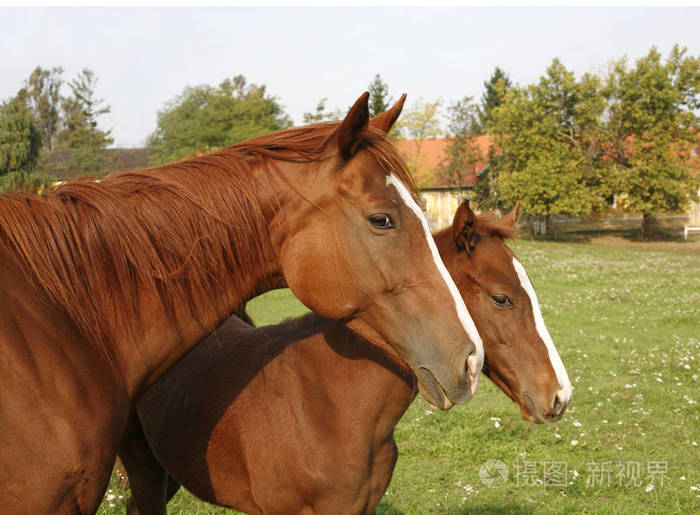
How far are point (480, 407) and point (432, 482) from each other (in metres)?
2.00

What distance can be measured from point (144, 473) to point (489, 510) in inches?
118

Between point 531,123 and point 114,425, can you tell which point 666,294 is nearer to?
point 114,425

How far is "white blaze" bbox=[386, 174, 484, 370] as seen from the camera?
81.0 inches

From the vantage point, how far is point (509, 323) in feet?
11.0

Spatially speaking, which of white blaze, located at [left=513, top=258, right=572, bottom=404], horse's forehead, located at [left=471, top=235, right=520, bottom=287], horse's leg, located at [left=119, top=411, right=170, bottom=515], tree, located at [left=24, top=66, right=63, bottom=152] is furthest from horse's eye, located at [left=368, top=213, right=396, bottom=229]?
tree, located at [left=24, top=66, right=63, bottom=152]

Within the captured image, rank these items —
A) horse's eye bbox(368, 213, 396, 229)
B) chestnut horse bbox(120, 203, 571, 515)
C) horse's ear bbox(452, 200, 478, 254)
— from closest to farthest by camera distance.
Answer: horse's eye bbox(368, 213, 396, 229) → chestnut horse bbox(120, 203, 571, 515) → horse's ear bbox(452, 200, 478, 254)

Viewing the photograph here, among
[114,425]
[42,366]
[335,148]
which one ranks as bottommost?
[114,425]

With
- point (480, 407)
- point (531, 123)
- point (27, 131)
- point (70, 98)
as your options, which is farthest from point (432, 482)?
point (70, 98)

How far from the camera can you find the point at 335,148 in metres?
2.18

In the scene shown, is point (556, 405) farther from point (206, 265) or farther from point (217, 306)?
point (206, 265)

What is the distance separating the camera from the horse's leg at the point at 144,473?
3.26m

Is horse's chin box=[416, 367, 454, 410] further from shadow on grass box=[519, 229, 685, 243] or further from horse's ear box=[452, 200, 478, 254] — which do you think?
shadow on grass box=[519, 229, 685, 243]

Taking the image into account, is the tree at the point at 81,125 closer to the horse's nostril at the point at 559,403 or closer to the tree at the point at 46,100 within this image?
the tree at the point at 46,100

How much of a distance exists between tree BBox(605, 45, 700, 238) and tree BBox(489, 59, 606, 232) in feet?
5.52
